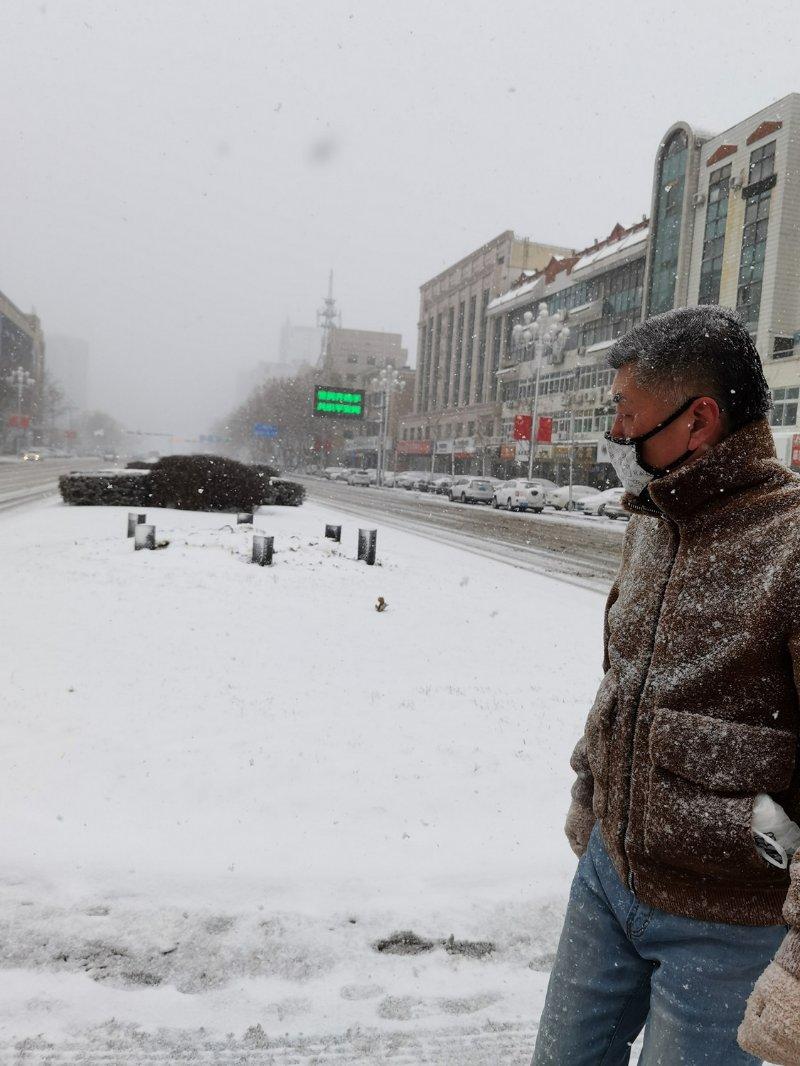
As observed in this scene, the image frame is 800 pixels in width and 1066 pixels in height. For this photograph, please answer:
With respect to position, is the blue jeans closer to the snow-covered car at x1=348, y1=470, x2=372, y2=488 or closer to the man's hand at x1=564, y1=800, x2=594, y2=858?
the man's hand at x1=564, y1=800, x2=594, y2=858

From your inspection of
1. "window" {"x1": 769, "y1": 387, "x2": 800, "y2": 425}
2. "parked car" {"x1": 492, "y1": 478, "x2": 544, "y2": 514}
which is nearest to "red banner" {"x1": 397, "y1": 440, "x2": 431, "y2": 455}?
"parked car" {"x1": 492, "y1": 478, "x2": 544, "y2": 514}

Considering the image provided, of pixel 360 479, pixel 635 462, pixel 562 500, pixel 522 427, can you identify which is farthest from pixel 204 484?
pixel 360 479

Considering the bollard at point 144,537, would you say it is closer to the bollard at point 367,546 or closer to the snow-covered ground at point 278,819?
the snow-covered ground at point 278,819

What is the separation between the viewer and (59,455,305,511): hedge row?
1983 cm

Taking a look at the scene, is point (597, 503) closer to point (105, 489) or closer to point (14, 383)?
point (105, 489)

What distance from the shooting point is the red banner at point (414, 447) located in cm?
8331

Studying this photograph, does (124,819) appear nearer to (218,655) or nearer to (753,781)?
(218,655)

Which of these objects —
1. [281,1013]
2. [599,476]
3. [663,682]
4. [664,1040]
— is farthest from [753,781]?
[599,476]

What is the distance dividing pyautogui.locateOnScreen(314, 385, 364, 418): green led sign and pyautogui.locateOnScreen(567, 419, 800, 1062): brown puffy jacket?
3666 centimetres

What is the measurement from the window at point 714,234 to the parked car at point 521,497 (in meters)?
13.9

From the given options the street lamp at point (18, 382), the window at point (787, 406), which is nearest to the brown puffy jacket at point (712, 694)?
the window at point (787, 406)

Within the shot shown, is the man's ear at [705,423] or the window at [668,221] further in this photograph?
the window at [668,221]

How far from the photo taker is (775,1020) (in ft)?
3.99

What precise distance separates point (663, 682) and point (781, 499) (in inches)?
15.9
